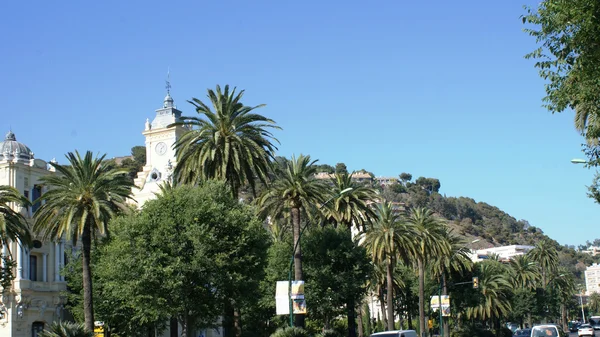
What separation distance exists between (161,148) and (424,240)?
3025 centimetres

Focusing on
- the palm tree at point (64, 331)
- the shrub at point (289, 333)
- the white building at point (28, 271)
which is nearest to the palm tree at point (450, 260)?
the shrub at point (289, 333)

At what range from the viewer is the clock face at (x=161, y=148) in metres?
75.9

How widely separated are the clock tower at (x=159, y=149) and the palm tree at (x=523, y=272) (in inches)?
2219

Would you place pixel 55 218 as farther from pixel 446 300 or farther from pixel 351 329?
pixel 446 300

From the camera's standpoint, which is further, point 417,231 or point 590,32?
point 417,231

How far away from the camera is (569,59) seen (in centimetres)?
2247

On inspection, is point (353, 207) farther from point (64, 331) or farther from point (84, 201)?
point (64, 331)

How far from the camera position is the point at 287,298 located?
3734cm

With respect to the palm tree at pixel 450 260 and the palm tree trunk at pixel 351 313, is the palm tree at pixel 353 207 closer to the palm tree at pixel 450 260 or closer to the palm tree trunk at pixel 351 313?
the palm tree trunk at pixel 351 313

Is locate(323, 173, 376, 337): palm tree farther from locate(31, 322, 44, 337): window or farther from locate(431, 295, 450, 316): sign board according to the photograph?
locate(31, 322, 44, 337): window

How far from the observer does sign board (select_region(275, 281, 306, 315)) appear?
122 feet

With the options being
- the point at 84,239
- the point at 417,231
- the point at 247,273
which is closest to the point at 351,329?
the point at 417,231

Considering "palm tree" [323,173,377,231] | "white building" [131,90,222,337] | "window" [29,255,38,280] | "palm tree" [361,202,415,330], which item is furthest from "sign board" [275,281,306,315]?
"white building" [131,90,222,337]

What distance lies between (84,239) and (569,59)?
28027mm
